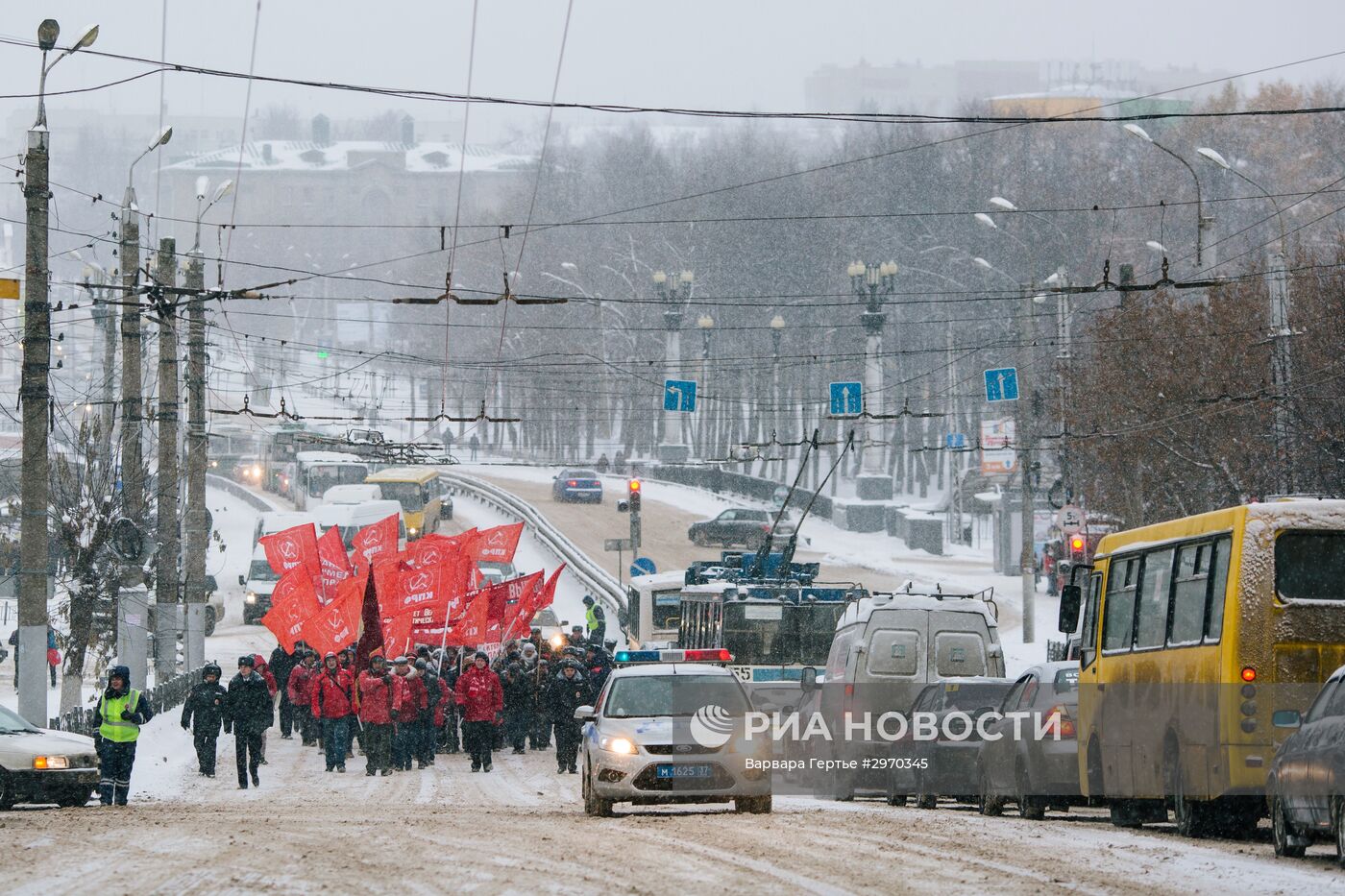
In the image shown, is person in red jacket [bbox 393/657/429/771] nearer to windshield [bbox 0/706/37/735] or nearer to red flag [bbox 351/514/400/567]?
windshield [bbox 0/706/37/735]

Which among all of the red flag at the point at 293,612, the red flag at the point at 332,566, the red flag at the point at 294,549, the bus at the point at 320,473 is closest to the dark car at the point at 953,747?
the red flag at the point at 293,612

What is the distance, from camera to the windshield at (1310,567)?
13.1m

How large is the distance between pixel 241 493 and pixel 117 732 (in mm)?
76558

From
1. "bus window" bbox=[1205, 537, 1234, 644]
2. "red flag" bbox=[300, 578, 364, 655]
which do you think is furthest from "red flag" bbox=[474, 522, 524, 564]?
"bus window" bbox=[1205, 537, 1234, 644]

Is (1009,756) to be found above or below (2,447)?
below

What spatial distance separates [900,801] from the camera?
20.3 metres

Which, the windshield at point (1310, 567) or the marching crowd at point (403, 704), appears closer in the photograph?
the windshield at point (1310, 567)

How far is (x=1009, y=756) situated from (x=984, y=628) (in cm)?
480

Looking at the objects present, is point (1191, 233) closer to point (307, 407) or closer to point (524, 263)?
point (524, 263)

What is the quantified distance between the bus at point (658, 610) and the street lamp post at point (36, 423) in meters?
13.5

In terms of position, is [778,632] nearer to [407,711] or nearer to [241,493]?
[407,711]

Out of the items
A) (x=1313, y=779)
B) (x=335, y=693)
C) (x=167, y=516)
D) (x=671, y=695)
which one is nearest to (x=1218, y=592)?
(x=1313, y=779)

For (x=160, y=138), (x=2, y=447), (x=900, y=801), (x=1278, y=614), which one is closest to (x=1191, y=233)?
(x=2, y=447)

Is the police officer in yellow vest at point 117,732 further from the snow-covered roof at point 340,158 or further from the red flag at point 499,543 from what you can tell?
the snow-covered roof at point 340,158
